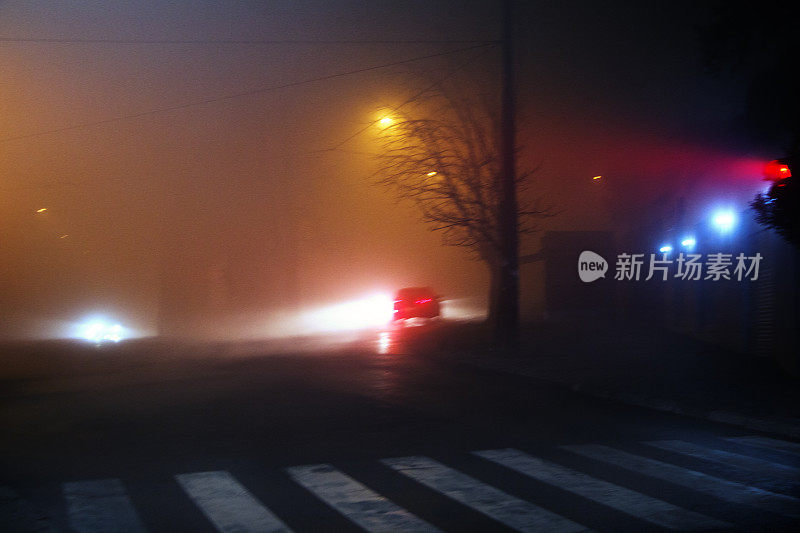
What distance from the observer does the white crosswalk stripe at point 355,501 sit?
600 cm

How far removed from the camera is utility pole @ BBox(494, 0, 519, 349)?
18.3 meters

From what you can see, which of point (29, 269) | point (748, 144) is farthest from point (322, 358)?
point (29, 269)

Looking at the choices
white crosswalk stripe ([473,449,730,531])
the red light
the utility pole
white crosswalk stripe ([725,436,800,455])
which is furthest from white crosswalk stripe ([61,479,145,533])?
the utility pole

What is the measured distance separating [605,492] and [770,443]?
3558 mm

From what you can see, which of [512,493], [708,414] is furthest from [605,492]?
[708,414]

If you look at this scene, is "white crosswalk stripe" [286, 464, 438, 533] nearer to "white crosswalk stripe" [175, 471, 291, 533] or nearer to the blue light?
"white crosswalk stripe" [175, 471, 291, 533]

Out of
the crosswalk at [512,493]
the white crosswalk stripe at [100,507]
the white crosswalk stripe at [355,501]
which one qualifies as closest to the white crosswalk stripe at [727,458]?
the crosswalk at [512,493]

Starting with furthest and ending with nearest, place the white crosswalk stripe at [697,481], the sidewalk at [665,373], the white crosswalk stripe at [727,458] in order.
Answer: the sidewalk at [665,373] → the white crosswalk stripe at [727,458] → the white crosswalk stripe at [697,481]

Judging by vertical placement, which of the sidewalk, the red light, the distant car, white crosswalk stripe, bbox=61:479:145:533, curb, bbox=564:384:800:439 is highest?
the red light

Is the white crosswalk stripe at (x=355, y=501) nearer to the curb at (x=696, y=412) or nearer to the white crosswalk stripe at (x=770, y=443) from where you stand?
the white crosswalk stripe at (x=770, y=443)

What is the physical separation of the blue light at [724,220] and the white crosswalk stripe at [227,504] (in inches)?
623

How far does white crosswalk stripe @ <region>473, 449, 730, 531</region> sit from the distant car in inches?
999

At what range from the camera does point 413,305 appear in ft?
112

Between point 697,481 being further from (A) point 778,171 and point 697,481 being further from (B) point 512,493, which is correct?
(A) point 778,171
